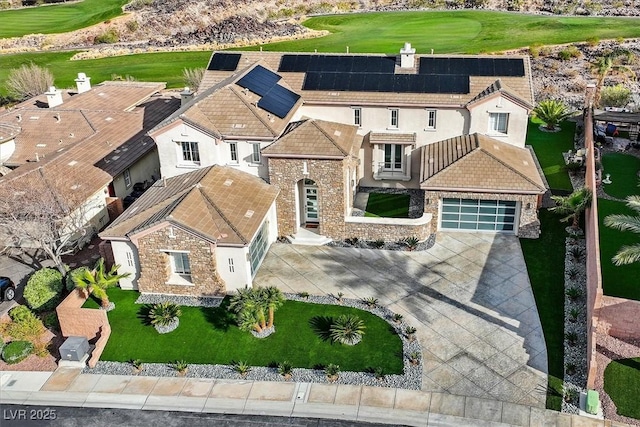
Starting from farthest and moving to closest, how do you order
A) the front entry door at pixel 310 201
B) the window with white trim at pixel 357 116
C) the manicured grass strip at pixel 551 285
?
1. the window with white trim at pixel 357 116
2. the front entry door at pixel 310 201
3. the manicured grass strip at pixel 551 285

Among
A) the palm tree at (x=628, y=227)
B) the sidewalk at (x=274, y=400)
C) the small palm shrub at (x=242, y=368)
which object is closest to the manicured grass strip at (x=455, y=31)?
the palm tree at (x=628, y=227)

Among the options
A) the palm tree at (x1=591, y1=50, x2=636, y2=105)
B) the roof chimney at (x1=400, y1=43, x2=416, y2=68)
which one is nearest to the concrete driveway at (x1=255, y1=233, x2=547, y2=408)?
the roof chimney at (x1=400, y1=43, x2=416, y2=68)

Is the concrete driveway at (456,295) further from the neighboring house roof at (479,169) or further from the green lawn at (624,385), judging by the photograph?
the neighboring house roof at (479,169)

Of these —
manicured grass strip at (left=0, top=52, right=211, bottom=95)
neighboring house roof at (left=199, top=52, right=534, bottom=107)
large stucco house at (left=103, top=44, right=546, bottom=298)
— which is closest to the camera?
large stucco house at (left=103, top=44, right=546, bottom=298)

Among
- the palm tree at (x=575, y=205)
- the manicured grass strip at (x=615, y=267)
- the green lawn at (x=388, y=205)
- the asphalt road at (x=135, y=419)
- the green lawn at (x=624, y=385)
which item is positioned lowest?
the asphalt road at (x=135, y=419)

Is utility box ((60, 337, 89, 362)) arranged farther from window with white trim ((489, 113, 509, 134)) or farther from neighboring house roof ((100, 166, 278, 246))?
window with white trim ((489, 113, 509, 134))

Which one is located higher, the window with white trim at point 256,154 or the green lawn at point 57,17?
the green lawn at point 57,17

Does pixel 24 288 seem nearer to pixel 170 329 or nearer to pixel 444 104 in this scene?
pixel 170 329
